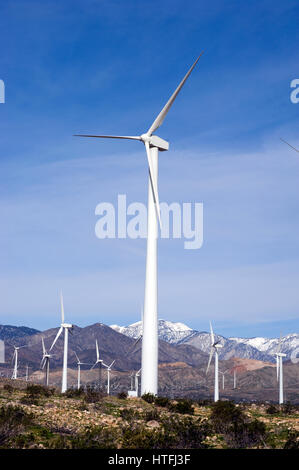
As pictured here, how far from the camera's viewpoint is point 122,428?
98.9 feet

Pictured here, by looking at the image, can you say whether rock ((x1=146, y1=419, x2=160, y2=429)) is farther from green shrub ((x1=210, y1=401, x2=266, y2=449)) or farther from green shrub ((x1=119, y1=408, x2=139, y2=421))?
green shrub ((x1=210, y1=401, x2=266, y2=449))

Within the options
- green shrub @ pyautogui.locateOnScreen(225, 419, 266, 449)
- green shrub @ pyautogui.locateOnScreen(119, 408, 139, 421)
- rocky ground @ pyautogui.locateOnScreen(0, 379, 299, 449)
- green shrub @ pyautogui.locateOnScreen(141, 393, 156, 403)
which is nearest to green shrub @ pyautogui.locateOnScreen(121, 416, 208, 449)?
rocky ground @ pyautogui.locateOnScreen(0, 379, 299, 449)

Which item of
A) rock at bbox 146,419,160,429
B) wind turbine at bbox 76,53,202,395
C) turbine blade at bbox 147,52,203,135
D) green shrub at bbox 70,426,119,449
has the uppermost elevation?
turbine blade at bbox 147,52,203,135

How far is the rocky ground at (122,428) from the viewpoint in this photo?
26.8m

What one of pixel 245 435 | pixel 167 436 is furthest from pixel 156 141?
pixel 167 436

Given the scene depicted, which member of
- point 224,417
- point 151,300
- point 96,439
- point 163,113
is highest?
→ point 163,113

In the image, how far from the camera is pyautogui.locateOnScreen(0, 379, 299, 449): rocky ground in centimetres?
2684

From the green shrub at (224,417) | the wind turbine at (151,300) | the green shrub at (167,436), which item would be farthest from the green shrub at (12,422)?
the wind turbine at (151,300)

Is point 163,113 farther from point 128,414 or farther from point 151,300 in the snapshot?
point 128,414

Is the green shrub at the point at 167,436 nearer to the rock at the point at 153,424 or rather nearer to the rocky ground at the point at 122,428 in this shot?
the rocky ground at the point at 122,428
